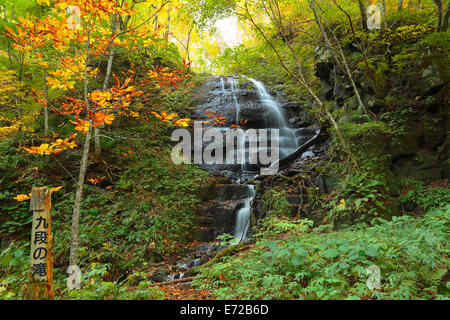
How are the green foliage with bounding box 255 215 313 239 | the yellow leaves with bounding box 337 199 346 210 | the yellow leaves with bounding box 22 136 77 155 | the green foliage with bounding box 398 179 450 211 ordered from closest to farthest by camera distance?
the yellow leaves with bounding box 22 136 77 155
the green foliage with bounding box 255 215 313 239
the green foliage with bounding box 398 179 450 211
the yellow leaves with bounding box 337 199 346 210

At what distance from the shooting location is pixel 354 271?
304cm

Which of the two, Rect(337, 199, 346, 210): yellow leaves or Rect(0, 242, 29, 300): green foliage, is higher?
Rect(337, 199, 346, 210): yellow leaves

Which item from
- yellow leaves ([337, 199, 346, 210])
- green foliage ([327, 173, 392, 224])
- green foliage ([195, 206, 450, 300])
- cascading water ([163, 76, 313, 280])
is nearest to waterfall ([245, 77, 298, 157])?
cascading water ([163, 76, 313, 280])

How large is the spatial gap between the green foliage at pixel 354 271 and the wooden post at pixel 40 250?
2223mm

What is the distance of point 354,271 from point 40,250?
3.78m

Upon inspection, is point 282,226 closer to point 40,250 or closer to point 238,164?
point 40,250

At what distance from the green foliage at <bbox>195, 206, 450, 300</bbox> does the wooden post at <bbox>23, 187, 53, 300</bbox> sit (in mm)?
2223

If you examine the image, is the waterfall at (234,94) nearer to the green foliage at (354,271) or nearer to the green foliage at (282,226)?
the green foliage at (282,226)

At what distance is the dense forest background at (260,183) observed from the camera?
339 cm

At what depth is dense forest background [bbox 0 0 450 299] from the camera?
11.1ft

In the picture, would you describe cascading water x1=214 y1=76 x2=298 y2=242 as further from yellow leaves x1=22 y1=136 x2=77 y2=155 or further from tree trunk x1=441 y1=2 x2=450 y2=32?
tree trunk x1=441 y1=2 x2=450 y2=32

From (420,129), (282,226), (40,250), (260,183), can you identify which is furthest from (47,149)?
(420,129)

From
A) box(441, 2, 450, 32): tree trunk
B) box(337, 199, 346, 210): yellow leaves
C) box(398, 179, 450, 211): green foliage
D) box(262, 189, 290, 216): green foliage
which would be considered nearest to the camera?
box(398, 179, 450, 211): green foliage

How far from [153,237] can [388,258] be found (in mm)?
5554
